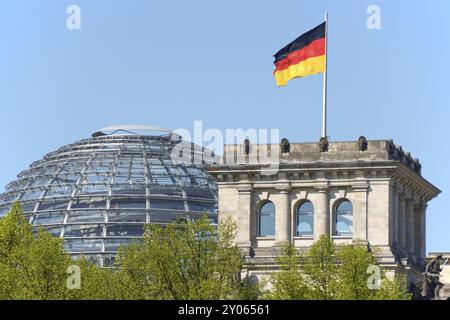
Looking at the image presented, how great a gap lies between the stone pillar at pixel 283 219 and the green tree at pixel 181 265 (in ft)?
32.8

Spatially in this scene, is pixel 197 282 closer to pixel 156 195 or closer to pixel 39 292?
pixel 39 292

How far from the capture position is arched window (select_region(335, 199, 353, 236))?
114m

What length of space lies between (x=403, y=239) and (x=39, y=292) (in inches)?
1429

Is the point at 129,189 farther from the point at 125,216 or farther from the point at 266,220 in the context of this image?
the point at 266,220

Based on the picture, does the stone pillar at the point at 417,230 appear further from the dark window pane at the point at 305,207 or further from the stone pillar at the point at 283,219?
the stone pillar at the point at 283,219

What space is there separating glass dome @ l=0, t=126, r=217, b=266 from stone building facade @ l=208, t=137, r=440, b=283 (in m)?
51.4

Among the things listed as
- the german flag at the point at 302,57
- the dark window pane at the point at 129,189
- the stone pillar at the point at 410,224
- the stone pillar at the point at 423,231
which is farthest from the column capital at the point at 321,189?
the dark window pane at the point at 129,189

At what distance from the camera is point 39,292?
90.1 meters

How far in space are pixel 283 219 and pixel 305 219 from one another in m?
1.56

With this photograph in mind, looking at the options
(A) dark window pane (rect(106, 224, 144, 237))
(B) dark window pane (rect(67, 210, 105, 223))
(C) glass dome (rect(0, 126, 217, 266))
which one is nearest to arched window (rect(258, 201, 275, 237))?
(C) glass dome (rect(0, 126, 217, 266))

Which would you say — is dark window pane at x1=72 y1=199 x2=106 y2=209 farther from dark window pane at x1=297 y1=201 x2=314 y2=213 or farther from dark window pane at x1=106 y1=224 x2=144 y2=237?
dark window pane at x1=297 y1=201 x2=314 y2=213

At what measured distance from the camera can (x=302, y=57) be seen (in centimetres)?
11744

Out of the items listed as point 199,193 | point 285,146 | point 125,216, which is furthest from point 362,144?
point 199,193
